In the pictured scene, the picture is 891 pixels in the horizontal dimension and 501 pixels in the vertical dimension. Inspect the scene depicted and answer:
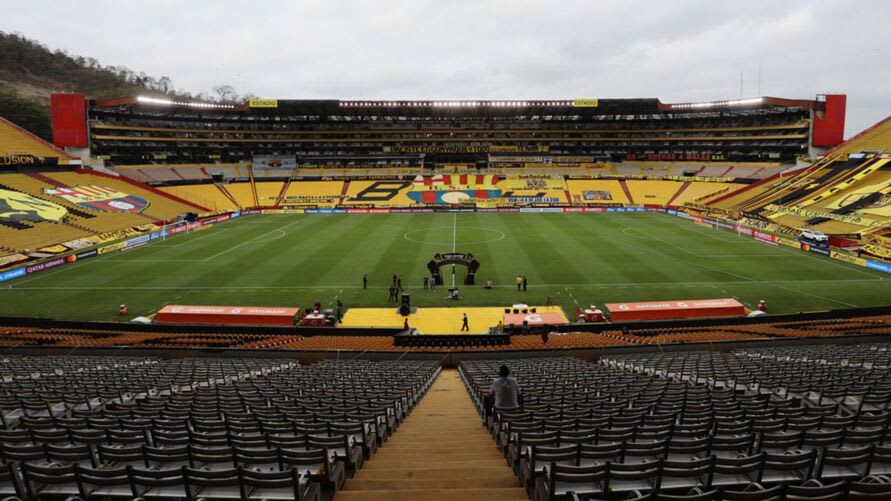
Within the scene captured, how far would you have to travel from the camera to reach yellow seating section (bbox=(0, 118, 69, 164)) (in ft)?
206

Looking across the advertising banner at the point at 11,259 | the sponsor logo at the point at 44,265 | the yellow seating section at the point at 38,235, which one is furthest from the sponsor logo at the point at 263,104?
the advertising banner at the point at 11,259

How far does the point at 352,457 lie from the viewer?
621 cm

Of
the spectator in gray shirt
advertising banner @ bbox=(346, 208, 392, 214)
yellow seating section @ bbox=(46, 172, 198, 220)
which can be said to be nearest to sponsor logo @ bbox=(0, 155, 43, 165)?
Answer: yellow seating section @ bbox=(46, 172, 198, 220)

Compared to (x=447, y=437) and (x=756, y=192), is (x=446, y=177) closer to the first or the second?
(x=756, y=192)

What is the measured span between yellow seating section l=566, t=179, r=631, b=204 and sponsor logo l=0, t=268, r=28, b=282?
2746 inches

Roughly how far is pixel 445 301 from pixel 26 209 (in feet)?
156

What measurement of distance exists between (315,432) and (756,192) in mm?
79729

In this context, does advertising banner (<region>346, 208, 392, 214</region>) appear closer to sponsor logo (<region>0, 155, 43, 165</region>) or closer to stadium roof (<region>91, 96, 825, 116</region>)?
stadium roof (<region>91, 96, 825, 116</region>)

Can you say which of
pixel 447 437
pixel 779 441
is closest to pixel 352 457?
pixel 447 437

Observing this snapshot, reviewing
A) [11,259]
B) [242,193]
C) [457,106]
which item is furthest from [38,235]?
[457,106]

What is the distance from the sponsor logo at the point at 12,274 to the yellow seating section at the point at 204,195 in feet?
121

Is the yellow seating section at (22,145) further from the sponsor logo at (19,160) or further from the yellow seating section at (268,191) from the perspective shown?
the yellow seating section at (268,191)

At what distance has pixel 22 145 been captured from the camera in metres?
65.8

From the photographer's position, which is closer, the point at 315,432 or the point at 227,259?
the point at 315,432
